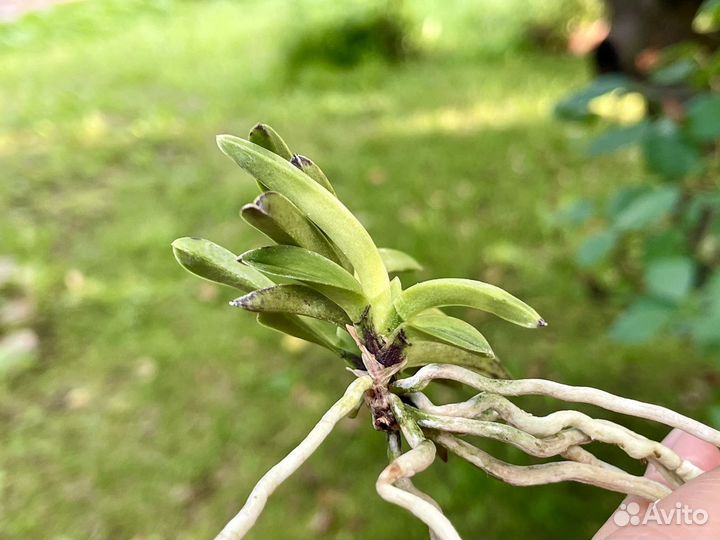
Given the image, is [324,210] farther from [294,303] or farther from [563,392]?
[563,392]

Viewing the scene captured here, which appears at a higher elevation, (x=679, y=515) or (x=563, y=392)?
(x=563, y=392)

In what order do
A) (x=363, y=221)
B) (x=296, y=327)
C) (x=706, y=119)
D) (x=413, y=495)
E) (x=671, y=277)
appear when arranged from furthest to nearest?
(x=363, y=221) < (x=671, y=277) < (x=706, y=119) < (x=296, y=327) < (x=413, y=495)

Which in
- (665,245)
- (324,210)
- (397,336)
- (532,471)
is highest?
(324,210)

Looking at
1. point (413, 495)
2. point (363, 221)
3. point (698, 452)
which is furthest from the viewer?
point (363, 221)

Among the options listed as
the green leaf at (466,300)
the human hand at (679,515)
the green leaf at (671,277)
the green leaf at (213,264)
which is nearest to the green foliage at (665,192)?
the green leaf at (671,277)

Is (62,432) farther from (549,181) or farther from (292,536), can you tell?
(549,181)

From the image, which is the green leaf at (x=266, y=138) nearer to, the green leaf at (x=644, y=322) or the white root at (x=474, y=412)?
the white root at (x=474, y=412)

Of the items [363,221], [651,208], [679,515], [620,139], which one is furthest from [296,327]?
[363,221]

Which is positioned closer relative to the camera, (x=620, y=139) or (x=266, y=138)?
(x=266, y=138)
